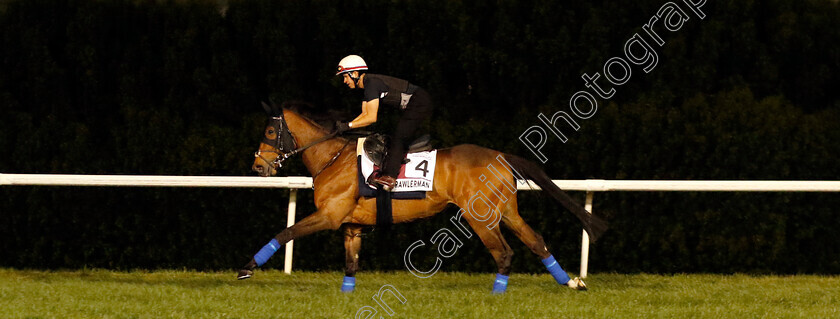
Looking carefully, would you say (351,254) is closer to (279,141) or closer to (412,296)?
(412,296)

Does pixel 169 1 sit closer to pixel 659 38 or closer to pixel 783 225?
pixel 659 38

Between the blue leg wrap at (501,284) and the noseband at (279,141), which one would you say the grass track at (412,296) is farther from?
the noseband at (279,141)

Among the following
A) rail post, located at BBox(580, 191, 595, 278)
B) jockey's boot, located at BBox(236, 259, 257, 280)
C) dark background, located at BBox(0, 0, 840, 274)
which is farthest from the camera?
dark background, located at BBox(0, 0, 840, 274)

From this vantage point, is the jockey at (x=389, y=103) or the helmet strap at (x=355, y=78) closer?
the jockey at (x=389, y=103)

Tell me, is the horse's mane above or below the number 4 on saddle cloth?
above

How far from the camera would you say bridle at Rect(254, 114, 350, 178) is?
7473mm

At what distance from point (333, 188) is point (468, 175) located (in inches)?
35.6

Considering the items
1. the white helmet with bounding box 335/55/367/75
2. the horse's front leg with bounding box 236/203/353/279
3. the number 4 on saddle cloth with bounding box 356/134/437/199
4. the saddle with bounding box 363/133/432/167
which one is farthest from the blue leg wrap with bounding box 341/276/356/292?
the white helmet with bounding box 335/55/367/75

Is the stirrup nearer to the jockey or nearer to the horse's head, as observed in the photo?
the jockey

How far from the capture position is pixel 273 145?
24.6ft

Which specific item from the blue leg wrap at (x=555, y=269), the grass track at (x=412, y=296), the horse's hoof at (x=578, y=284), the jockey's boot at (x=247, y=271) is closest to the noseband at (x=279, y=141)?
the jockey's boot at (x=247, y=271)

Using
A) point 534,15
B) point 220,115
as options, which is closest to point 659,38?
point 534,15

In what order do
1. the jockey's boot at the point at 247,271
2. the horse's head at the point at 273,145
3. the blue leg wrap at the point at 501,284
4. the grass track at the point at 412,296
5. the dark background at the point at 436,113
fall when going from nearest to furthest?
the grass track at the point at 412,296 → the jockey's boot at the point at 247,271 → the blue leg wrap at the point at 501,284 → the horse's head at the point at 273,145 → the dark background at the point at 436,113

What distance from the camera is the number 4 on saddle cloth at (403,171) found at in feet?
23.8
